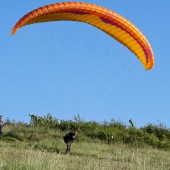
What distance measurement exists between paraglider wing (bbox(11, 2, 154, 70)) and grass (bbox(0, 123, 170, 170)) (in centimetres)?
347

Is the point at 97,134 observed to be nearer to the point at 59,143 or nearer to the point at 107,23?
the point at 59,143

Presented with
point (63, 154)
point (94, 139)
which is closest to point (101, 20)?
point (63, 154)

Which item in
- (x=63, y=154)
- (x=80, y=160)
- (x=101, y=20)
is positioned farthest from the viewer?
(x=63, y=154)

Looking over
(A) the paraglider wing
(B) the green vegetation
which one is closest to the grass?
(B) the green vegetation

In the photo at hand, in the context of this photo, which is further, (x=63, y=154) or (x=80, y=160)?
(x=63, y=154)

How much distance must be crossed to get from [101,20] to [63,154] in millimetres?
5398

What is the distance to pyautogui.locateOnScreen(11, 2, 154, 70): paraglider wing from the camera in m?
14.1

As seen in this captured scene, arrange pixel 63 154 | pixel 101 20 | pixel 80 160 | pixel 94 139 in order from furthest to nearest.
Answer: pixel 94 139 → pixel 63 154 → pixel 80 160 → pixel 101 20

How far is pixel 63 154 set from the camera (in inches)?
717

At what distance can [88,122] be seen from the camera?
101 ft

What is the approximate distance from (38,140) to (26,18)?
10537 millimetres

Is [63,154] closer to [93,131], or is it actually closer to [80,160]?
[80,160]

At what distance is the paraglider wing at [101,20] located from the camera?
46.2 ft

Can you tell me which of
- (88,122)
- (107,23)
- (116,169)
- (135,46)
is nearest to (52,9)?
(107,23)
